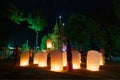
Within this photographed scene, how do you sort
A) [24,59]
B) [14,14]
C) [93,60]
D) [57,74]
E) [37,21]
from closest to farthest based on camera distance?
[57,74], [93,60], [24,59], [14,14], [37,21]

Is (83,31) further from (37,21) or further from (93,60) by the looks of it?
(93,60)

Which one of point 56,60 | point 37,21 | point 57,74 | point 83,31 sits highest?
point 37,21

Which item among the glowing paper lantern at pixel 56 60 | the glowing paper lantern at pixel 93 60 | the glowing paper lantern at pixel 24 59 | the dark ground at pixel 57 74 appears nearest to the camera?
the dark ground at pixel 57 74

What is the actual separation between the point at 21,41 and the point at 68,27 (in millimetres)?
18120

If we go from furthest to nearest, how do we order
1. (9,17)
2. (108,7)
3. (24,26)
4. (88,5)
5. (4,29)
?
(88,5)
(24,26)
(108,7)
(9,17)
(4,29)

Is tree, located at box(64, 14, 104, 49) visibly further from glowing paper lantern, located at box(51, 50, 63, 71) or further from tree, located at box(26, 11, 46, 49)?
glowing paper lantern, located at box(51, 50, 63, 71)

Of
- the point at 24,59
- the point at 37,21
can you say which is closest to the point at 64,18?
the point at 37,21

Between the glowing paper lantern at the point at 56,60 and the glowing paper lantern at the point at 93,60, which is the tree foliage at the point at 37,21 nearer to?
the glowing paper lantern at the point at 93,60

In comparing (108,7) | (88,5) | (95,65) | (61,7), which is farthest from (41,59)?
(61,7)

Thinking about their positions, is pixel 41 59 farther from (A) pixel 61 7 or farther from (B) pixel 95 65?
(A) pixel 61 7

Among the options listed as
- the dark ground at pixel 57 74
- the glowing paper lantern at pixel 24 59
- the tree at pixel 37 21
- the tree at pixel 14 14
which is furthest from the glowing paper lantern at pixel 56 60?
the tree at pixel 37 21

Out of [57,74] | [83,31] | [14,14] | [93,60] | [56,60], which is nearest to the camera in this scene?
[57,74]

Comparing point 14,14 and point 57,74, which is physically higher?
point 14,14

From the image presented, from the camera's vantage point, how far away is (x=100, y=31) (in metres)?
52.5
